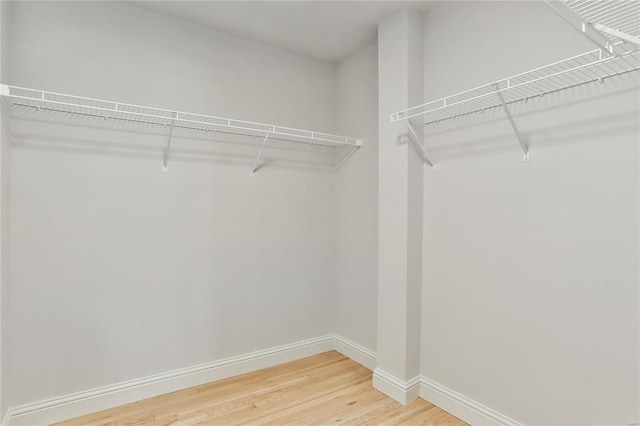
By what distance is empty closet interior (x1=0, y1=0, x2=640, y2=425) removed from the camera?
4.83ft

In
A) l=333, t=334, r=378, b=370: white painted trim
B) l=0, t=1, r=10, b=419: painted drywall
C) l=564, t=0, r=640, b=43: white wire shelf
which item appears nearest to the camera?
l=564, t=0, r=640, b=43: white wire shelf

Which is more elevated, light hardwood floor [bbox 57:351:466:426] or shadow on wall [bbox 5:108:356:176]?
shadow on wall [bbox 5:108:356:176]

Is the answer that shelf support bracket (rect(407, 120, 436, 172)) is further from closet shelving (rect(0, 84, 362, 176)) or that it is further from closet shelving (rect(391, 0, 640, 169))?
closet shelving (rect(0, 84, 362, 176))

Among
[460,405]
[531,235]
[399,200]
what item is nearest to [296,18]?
[399,200]

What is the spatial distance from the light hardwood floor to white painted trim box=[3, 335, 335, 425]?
4 cm

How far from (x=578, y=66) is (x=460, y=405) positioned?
1.77 meters

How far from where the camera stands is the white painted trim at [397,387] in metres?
2.08

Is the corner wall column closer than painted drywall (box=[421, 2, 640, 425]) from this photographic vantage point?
No

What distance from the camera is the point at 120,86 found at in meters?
2.02

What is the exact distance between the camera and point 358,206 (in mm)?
2672

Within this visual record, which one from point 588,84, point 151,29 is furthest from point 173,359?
point 588,84

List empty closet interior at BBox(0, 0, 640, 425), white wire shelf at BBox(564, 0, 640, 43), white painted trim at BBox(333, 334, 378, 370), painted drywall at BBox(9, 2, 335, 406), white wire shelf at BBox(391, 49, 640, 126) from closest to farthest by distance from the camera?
white wire shelf at BBox(564, 0, 640, 43) → white wire shelf at BBox(391, 49, 640, 126) → empty closet interior at BBox(0, 0, 640, 425) → painted drywall at BBox(9, 2, 335, 406) → white painted trim at BBox(333, 334, 378, 370)

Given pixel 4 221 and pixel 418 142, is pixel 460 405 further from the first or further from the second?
pixel 4 221

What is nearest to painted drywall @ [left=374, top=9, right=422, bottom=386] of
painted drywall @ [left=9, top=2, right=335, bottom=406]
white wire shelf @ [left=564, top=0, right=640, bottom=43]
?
painted drywall @ [left=9, top=2, right=335, bottom=406]
